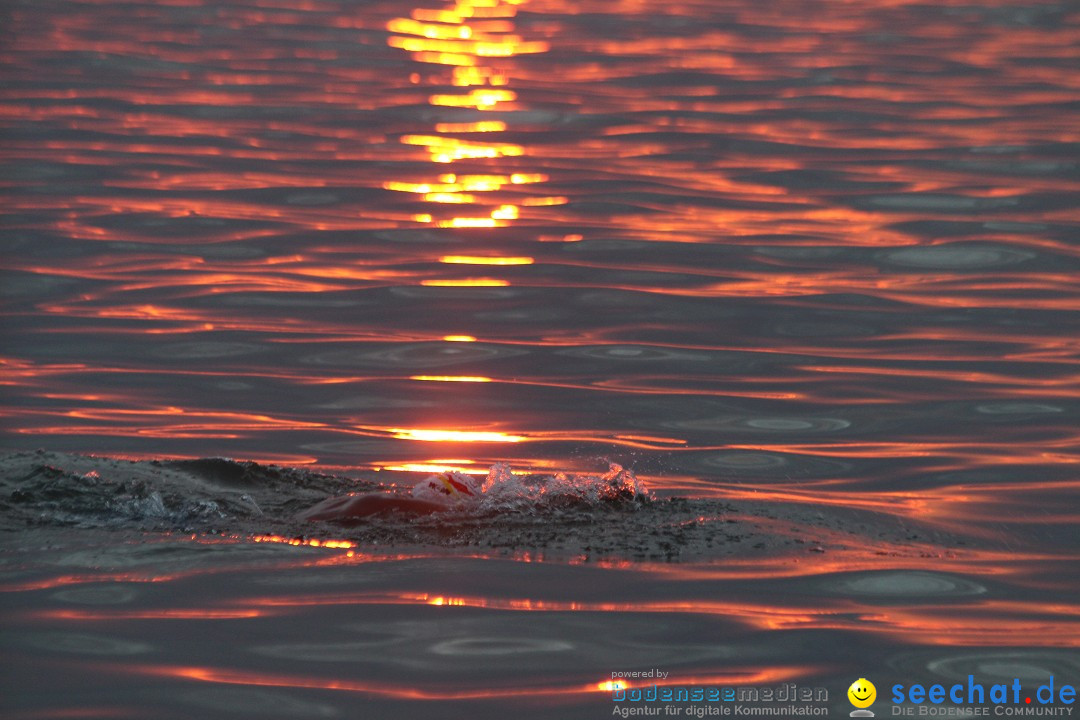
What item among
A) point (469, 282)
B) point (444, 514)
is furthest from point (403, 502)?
point (469, 282)

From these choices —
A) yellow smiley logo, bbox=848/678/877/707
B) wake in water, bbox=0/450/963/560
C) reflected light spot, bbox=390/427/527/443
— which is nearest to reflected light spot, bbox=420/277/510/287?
reflected light spot, bbox=390/427/527/443

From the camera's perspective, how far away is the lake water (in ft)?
20.5

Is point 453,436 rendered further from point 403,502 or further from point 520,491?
point 403,502

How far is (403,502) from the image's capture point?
24.9 feet

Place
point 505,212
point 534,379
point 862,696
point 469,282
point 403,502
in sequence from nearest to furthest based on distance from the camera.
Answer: point 862,696 → point 403,502 → point 534,379 → point 469,282 → point 505,212

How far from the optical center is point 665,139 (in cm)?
Answer: 1955

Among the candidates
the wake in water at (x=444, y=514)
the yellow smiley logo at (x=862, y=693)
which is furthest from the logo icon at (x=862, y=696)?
the wake in water at (x=444, y=514)

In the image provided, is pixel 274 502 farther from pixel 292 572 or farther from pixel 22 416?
pixel 22 416

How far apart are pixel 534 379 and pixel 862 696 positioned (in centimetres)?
509

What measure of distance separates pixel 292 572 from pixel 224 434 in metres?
2.68

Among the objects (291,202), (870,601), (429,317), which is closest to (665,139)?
(291,202)

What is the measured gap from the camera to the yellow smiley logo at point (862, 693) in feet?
19.1

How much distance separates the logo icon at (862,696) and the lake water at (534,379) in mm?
45

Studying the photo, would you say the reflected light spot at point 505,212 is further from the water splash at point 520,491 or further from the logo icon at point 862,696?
the logo icon at point 862,696
